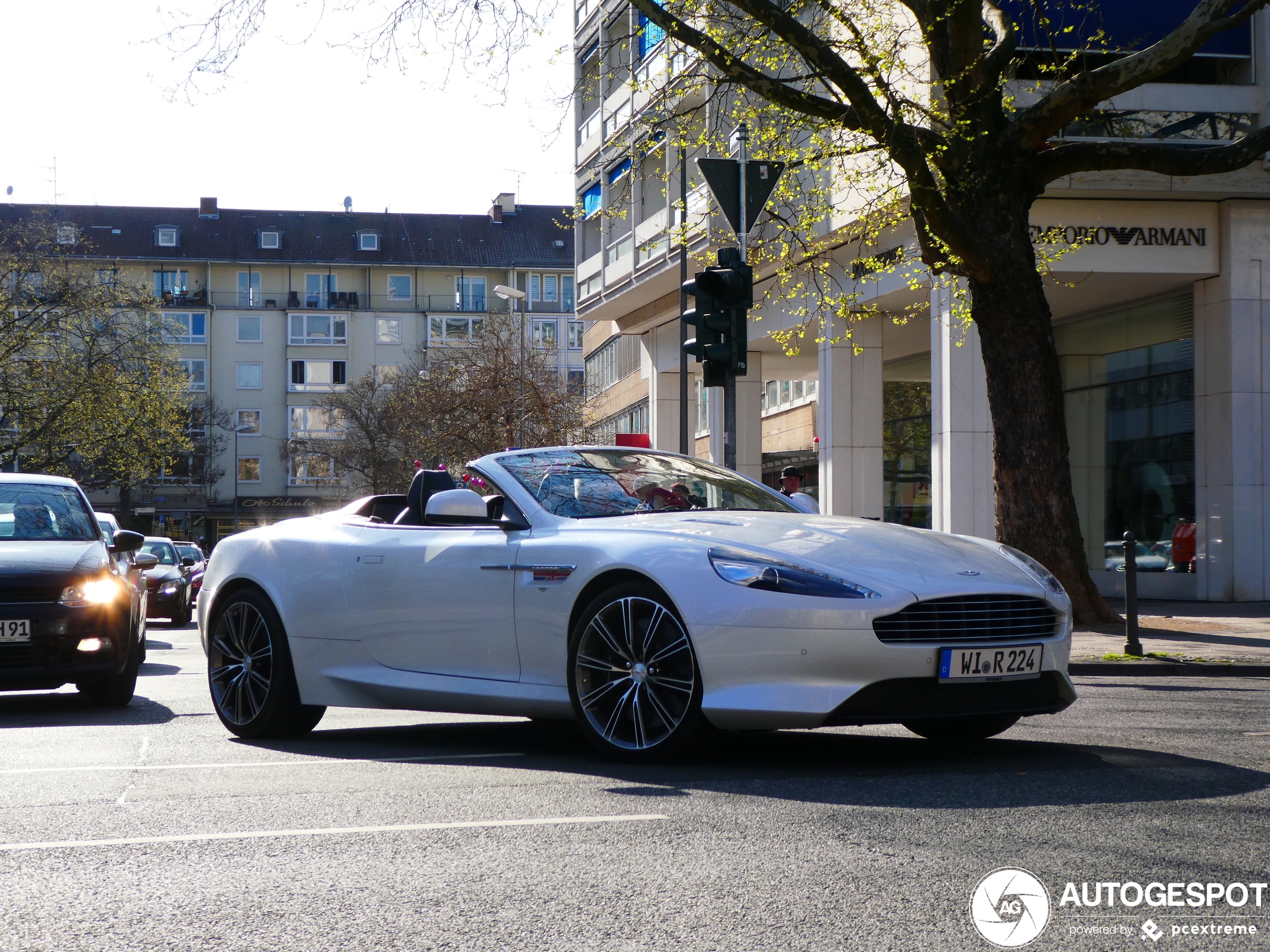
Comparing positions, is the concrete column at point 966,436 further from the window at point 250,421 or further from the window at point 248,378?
the window at point 248,378

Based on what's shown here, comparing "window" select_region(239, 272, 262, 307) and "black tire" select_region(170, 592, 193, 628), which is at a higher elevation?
"window" select_region(239, 272, 262, 307)

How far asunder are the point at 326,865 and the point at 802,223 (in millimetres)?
13362

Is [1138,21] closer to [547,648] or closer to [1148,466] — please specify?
[1148,466]

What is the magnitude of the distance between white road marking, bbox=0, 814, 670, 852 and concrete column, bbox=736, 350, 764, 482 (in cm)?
2870

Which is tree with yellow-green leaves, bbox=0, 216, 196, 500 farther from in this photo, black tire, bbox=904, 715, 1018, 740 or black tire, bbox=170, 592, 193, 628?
black tire, bbox=904, 715, 1018, 740

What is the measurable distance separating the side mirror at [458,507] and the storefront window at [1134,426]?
1729 centimetres

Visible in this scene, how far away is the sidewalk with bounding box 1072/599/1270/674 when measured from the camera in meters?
12.7

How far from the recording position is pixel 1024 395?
48.0 ft

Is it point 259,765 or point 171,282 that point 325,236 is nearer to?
point 171,282

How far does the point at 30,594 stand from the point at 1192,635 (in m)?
10.5

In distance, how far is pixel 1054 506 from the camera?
48.2 feet

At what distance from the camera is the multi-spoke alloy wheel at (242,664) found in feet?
25.8

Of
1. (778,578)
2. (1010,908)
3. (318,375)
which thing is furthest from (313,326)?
(1010,908)

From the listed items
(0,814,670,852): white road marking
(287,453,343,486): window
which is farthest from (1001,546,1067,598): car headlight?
(287,453,343,486): window
